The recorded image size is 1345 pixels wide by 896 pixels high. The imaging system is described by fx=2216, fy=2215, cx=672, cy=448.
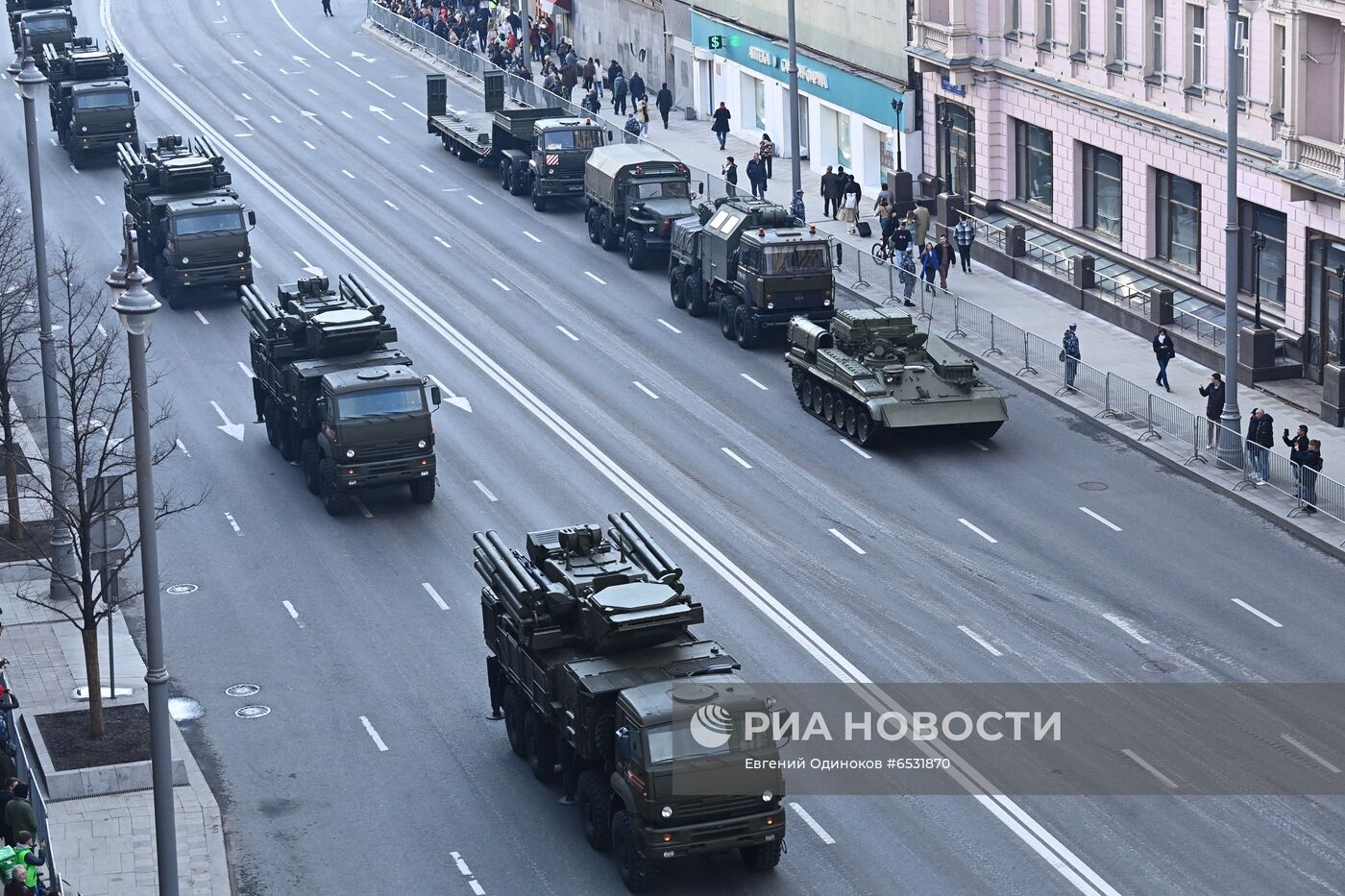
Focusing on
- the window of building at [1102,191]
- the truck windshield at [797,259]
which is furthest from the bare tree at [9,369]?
the window of building at [1102,191]

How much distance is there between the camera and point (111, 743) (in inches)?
1280

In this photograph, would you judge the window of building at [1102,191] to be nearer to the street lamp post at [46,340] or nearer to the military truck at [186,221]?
the military truck at [186,221]

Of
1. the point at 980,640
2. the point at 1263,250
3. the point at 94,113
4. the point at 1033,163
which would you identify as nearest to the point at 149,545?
the point at 980,640

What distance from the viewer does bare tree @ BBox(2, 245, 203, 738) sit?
104 ft

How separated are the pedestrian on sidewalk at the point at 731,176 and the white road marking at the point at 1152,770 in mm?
37987

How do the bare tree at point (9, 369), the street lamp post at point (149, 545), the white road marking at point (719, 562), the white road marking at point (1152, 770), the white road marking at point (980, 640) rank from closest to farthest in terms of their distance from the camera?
the street lamp post at point (149, 545) < the white road marking at point (719, 562) < the white road marking at point (1152, 770) < the white road marking at point (980, 640) < the bare tree at point (9, 369)

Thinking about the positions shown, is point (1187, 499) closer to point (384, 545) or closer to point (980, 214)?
point (384, 545)

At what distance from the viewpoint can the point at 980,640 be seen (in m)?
36.1

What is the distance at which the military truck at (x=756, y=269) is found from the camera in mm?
53472

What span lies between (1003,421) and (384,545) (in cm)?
1328

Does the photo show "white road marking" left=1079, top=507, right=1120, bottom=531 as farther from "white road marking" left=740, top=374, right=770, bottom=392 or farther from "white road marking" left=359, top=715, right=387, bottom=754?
"white road marking" left=359, top=715, right=387, bottom=754

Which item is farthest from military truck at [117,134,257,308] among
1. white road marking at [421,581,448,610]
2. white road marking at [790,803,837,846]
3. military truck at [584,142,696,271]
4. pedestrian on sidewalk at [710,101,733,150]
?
white road marking at [790,803,837,846]

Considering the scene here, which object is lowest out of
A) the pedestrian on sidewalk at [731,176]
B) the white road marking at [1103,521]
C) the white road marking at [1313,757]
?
the white road marking at [1313,757]

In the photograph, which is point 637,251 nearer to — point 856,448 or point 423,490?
point 856,448
